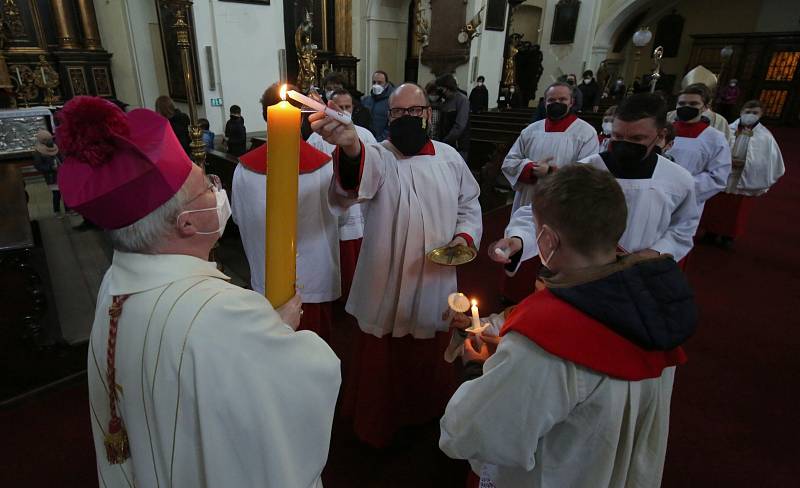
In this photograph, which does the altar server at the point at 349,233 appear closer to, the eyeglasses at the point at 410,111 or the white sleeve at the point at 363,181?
the eyeglasses at the point at 410,111

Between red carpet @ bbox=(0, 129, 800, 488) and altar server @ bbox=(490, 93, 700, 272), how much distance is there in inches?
53.0

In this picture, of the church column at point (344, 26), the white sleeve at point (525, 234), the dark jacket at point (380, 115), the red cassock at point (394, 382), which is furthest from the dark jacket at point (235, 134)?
the church column at point (344, 26)

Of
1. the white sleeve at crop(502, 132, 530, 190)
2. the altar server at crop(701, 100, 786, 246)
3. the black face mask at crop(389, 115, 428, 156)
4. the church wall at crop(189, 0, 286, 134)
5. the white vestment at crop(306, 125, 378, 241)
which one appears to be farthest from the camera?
the church wall at crop(189, 0, 286, 134)

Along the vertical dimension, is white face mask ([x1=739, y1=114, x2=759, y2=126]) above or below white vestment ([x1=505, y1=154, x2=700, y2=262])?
above

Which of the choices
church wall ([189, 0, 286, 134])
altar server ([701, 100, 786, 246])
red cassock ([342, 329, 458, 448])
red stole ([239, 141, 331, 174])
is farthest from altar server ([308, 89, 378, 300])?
church wall ([189, 0, 286, 134])

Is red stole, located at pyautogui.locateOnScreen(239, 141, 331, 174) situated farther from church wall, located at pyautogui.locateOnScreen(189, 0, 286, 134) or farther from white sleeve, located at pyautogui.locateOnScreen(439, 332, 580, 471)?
church wall, located at pyautogui.locateOnScreen(189, 0, 286, 134)

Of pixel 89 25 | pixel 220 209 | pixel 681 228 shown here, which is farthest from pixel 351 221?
pixel 89 25

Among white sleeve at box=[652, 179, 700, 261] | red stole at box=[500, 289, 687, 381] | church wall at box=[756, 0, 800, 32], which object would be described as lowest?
white sleeve at box=[652, 179, 700, 261]

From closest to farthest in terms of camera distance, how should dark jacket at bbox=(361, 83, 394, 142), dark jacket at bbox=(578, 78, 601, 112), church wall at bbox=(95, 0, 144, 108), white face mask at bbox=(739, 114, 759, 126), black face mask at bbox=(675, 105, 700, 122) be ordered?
black face mask at bbox=(675, 105, 700, 122)
white face mask at bbox=(739, 114, 759, 126)
dark jacket at bbox=(361, 83, 394, 142)
church wall at bbox=(95, 0, 144, 108)
dark jacket at bbox=(578, 78, 601, 112)

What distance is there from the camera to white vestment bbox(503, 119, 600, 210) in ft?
13.2

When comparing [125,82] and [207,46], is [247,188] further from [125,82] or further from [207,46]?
[125,82]

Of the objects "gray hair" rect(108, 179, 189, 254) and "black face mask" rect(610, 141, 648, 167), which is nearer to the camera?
"gray hair" rect(108, 179, 189, 254)

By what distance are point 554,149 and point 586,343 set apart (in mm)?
3486

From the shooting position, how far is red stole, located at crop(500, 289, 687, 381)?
3.41 ft
